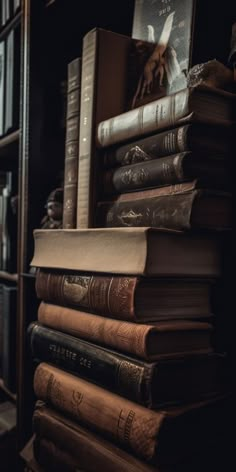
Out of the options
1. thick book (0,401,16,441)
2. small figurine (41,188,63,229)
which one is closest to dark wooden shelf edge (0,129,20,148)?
small figurine (41,188,63,229)

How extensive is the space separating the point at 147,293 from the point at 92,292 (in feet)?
0.39

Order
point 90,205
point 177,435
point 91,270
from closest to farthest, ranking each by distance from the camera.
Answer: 1. point 177,435
2. point 91,270
3. point 90,205

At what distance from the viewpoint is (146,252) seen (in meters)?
0.66

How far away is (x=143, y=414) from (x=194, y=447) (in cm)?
11

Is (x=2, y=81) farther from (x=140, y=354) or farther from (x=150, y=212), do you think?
(x=140, y=354)

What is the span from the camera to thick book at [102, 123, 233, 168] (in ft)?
2.20

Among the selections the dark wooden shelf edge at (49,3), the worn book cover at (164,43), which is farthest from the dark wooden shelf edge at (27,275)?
the dark wooden shelf edge at (49,3)

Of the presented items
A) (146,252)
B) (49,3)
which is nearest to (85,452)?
(146,252)

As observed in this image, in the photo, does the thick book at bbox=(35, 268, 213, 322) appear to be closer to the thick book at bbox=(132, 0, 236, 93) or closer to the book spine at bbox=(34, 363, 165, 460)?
the book spine at bbox=(34, 363, 165, 460)

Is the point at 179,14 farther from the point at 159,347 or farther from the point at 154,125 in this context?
the point at 159,347

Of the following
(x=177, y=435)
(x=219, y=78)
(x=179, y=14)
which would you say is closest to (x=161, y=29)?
(x=179, y=14)

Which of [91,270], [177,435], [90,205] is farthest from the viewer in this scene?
[90,205]

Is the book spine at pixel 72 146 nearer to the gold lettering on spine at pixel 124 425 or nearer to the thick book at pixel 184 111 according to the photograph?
the thick book at pixel 184 111

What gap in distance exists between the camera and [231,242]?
725 millimetres
